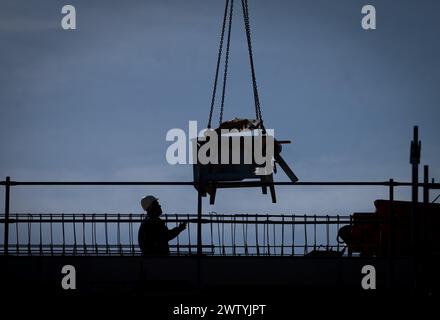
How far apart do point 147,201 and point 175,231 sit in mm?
1522

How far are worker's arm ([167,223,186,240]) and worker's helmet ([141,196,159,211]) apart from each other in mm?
1170

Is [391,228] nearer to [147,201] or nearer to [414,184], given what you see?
[414,184]

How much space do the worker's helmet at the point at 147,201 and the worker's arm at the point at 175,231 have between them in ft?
3.84

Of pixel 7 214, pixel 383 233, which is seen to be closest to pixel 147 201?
pixel 7 214

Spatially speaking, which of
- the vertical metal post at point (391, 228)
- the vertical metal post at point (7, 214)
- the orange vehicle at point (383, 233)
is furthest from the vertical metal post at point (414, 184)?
the vertical metal post at point (7, 214)

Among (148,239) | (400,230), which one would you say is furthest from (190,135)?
(400,230)

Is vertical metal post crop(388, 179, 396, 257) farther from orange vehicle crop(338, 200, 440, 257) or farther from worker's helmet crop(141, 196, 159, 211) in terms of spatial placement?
worker's helmet crop(141, 196, 159, 211)

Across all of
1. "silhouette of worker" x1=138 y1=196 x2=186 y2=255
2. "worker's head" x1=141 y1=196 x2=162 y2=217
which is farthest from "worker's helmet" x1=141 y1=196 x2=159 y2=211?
"silhouette of worker" x1=138 y1=196 x2=186 y2=255

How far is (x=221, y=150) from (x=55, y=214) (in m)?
2.58

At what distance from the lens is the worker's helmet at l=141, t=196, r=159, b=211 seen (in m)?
12.7

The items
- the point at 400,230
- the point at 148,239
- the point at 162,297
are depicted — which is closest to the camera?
the point at 162,297

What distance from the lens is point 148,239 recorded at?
454 inches

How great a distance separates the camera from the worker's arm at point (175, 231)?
11.4 m
